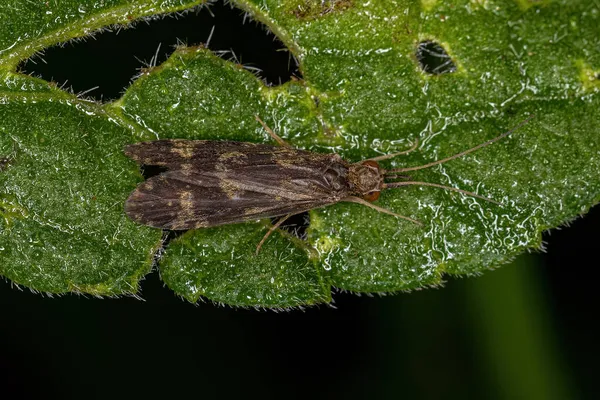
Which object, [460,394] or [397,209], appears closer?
[397,209]

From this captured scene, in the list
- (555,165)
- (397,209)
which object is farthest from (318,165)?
(555,165)

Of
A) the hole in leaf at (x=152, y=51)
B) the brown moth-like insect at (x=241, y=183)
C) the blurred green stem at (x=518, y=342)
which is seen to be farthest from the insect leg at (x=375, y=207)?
the blurred green stem at (x=518, y=342)

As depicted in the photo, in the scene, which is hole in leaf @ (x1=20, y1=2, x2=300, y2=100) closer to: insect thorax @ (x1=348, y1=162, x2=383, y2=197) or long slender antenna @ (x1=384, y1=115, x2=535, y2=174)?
insect thorax @ (x1=348, y1=162, x2=383, y2=197)

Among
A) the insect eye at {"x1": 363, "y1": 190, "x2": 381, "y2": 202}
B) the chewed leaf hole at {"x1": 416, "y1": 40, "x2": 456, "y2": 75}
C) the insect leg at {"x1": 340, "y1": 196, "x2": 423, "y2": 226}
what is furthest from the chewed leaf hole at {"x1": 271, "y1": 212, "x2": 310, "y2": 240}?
the chewed leaf hole at {"x1": 416, "y1": 40, "x2": 456, "y2": 75}

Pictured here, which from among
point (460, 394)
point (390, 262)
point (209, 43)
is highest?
point (209, 43)

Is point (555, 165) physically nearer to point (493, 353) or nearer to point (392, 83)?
point (392, 83)

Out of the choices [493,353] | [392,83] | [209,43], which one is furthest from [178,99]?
[493,353]

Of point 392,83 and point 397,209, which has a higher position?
point 392,83
